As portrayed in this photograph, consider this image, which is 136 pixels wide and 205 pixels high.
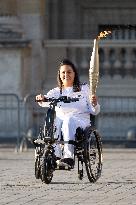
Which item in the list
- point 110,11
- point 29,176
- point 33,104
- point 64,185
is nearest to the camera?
point 64,185

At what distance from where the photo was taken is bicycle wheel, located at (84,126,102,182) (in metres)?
12.5

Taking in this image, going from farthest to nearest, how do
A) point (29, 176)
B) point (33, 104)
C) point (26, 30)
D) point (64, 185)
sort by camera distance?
point (26, 30) → point (33, 104) → point (29, 176) → point (64, 185)

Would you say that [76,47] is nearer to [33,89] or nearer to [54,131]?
[33,89]

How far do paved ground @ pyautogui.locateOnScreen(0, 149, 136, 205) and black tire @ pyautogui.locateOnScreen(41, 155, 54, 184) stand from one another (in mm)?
79

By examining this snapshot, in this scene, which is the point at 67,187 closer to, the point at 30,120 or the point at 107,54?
the point at 30,120

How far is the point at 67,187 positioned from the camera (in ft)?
39.4

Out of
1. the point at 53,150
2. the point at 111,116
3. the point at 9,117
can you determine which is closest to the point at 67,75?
the point at 53,150

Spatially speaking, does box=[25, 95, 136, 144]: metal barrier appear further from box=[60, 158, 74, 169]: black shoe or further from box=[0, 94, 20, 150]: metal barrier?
box=[60, 158, 74, 169]: black shoe

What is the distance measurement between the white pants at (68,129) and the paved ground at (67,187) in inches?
13.5

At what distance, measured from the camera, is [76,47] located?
910 inches

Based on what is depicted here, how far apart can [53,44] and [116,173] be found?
29.8 ft

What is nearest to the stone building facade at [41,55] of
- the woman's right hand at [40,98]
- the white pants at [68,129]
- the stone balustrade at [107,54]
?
the stone balustrade at [107,54]

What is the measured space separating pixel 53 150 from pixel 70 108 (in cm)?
54

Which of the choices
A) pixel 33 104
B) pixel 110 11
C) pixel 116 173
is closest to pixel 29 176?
pixel 116 173
